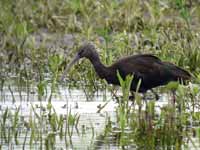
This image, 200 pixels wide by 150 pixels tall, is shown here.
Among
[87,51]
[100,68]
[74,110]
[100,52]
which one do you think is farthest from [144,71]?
[100,52]

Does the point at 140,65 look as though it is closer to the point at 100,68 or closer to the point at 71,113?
the point at 100,68

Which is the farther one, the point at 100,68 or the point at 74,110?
the point at 100,68

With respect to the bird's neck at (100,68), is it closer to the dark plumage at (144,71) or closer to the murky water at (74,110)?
the dark plumage at (144,71)

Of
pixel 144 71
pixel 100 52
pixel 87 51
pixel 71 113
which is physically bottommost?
pixel 71 113

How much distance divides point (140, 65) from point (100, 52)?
1937mm

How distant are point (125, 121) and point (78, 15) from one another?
6.51m

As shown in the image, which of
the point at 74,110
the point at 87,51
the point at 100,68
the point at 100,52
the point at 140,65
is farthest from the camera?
the point at 100,52

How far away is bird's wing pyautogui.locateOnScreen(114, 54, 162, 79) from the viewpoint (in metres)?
10.2

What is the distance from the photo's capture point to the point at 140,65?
10.3m

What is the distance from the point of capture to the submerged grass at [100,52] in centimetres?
860

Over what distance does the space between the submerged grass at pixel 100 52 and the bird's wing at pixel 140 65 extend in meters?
0.29

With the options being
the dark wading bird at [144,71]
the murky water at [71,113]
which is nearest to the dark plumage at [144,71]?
the dark wading bird at [144,71]

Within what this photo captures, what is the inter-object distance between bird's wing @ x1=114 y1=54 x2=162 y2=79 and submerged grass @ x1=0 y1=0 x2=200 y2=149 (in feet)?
0.96

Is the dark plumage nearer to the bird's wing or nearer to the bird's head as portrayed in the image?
the bird's wing
